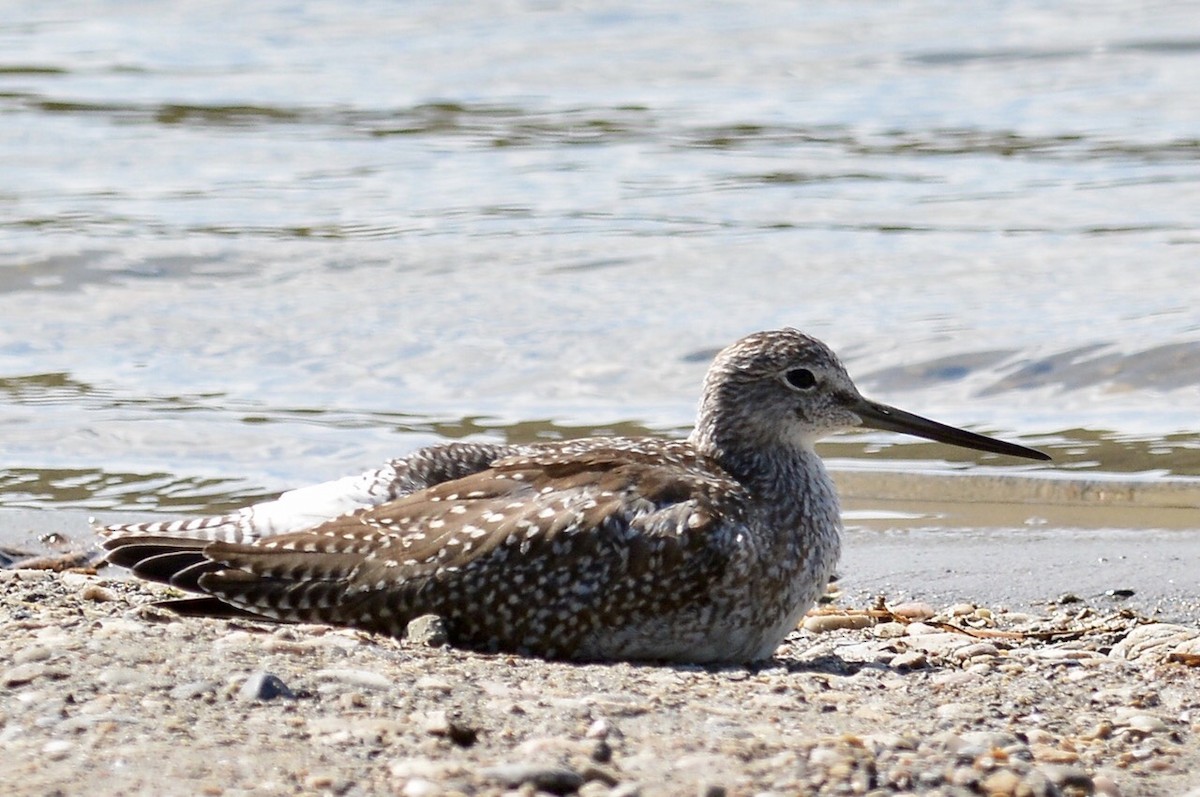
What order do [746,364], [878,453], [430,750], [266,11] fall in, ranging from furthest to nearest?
1. [266,11]
2. [878,453]
3. [746,364]
4. [430,750]

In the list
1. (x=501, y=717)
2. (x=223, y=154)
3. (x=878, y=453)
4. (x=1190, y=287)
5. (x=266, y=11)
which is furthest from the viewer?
(x=266, y=11)

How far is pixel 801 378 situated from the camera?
6828 mm

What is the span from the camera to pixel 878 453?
959 cm

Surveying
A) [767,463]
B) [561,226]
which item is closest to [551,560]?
[767,463]

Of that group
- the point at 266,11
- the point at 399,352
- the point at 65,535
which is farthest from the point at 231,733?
the point at 266,11

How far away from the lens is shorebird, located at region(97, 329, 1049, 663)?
5.93 meters

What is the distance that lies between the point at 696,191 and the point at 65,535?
8419 mm

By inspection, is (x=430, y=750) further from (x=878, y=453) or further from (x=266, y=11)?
(x=266, y=11)

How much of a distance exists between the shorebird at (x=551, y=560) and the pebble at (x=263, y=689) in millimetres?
1171

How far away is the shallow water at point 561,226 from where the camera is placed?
10.4 metres

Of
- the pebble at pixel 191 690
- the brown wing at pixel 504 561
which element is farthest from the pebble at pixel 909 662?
the pebble at pixel 191 690

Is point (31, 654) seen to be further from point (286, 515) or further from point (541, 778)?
point (286, 515)

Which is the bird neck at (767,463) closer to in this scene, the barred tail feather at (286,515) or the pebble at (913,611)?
the pebble at (913,611)

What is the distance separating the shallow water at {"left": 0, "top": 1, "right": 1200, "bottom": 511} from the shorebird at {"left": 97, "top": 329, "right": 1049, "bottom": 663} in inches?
110
